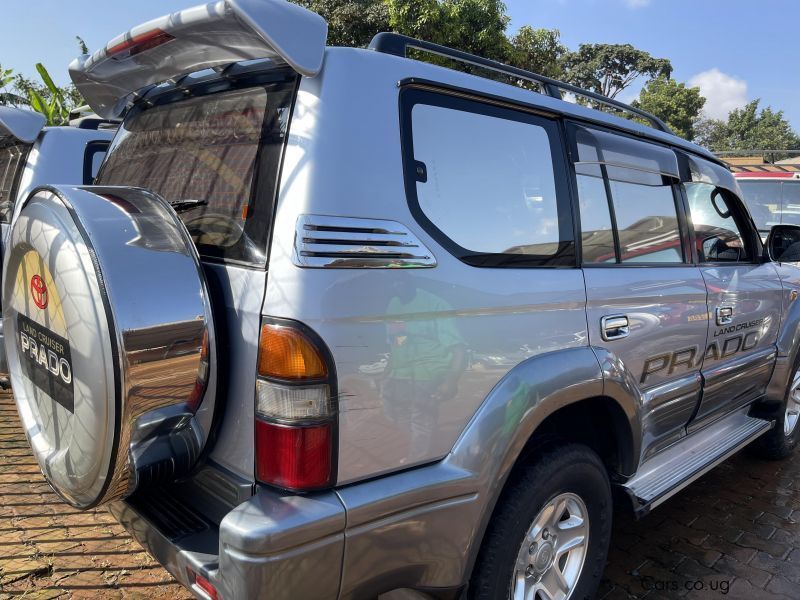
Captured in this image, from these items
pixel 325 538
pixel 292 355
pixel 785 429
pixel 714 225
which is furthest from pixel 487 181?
pixel 785 429

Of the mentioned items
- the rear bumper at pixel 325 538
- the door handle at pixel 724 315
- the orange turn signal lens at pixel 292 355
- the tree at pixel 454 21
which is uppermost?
the tree at pixel 454 21

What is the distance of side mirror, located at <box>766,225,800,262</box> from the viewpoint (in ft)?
11.6

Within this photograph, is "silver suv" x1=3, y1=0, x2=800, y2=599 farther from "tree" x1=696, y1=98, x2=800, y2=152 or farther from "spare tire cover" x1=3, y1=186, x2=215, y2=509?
"tree" x1=696, y1=98, x2=800, y2=152

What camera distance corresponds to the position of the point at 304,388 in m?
1.50

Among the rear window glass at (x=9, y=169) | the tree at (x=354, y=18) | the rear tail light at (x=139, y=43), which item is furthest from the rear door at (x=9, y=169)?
the tree at (x=354, y=18)

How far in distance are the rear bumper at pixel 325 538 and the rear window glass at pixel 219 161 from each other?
0.66 m

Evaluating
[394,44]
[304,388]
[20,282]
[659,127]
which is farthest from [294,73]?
[659,127]

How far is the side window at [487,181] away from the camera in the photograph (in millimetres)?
1775

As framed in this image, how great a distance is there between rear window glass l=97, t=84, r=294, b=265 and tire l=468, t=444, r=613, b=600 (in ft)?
3.72

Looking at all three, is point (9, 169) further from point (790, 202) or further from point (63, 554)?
point (790, 202)

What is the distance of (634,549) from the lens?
9.76 feet

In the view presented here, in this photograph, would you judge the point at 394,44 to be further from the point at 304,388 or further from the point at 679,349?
the point at 679,349

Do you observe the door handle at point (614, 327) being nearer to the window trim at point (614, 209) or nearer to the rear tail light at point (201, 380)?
the window trim at point (614, 209)

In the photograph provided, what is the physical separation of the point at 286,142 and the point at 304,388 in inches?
26.2
